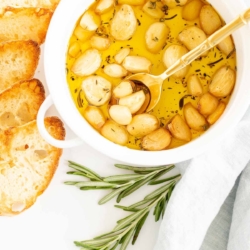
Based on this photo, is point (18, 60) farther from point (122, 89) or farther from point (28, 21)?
point (122, 89)

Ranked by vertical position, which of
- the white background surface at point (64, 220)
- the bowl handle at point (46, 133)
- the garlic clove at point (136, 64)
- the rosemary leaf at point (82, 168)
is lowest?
the white background surface at point (64, 220)

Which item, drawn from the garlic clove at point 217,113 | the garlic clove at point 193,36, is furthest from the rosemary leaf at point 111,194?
the garlic clove at point 193,36

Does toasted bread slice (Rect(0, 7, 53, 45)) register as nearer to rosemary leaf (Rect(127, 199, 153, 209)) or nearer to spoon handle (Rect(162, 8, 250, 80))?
spoon handle (Rect(162, 8, 250, 80))

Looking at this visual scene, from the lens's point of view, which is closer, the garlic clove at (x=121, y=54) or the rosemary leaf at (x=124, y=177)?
the garlic clove at (x=121, y=54)

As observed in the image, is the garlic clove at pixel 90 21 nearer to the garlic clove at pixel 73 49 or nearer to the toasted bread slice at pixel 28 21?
the garlic clove at pixel 73 49

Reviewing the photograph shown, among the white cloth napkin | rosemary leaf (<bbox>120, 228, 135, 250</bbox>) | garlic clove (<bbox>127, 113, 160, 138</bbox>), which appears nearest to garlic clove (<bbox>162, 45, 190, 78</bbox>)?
garlic clove (<bbox>127, 113, 160, 138</bbox>)

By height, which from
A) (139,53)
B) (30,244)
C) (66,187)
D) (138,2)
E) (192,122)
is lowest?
(30,244)

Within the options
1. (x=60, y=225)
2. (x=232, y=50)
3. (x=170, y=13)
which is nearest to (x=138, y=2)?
(x=170, y=13)

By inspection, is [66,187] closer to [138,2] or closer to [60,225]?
[60,225]
